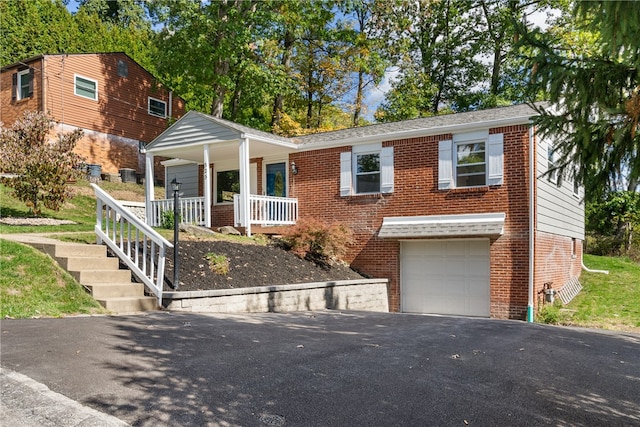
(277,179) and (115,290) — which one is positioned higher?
(277,179)

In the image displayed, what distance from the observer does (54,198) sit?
13750 mm

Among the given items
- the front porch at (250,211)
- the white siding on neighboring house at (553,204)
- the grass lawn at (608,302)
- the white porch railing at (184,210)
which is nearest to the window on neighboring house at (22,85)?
the white porch railing at (184,210)

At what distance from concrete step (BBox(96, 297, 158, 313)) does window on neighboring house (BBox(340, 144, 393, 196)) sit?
314 inches

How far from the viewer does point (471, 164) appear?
12945mm

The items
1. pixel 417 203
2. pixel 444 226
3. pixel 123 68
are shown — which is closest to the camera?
pixel 444 226

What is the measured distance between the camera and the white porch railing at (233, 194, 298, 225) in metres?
14.5

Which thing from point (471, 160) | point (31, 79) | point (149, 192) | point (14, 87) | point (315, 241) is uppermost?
point (31, 79)

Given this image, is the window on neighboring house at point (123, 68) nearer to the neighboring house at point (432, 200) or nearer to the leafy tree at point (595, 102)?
the neighboring house at point (432, 200)

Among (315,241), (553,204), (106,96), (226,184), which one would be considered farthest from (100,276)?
(106,96)

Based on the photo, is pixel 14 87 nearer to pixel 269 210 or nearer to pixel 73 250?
pixel 269 210

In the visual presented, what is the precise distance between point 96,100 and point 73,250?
62.8 feet

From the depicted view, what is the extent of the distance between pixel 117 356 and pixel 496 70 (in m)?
27.3

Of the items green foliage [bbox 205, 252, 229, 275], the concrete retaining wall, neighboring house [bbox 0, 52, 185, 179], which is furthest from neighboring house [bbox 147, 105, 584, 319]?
neighboring house [bbox 0, 52, 185, 179]

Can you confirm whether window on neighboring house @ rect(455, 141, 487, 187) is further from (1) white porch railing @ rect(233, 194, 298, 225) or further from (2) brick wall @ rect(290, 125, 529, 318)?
(1) white porch railing @ rect(233, 194, 298, 225)
